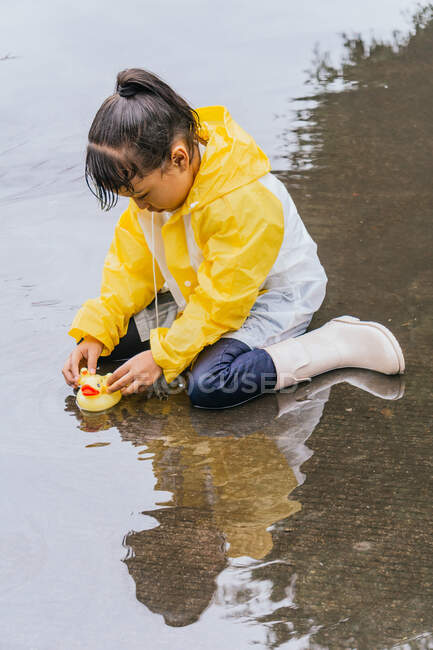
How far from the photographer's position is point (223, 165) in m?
2.12

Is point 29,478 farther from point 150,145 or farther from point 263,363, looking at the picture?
point 150,145

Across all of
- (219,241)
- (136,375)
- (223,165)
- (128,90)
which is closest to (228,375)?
(136,375)

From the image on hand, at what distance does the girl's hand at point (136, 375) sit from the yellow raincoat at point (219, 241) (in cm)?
3

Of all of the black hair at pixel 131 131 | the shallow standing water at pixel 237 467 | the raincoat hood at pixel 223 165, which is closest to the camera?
the shallow standing water at pixel 237 467

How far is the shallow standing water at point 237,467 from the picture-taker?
1.56 metres

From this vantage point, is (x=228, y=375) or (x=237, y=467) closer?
(x=237, y=467)

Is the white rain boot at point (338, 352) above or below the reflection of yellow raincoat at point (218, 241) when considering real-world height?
below

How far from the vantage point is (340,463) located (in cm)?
194

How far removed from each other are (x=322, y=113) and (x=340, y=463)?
2.66 meters

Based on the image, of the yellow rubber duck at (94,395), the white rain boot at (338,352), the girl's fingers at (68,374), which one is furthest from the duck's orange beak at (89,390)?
the white rain boot at (338,352)

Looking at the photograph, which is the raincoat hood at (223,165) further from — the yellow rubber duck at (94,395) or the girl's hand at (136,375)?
the yellow rubber duck at (94,395)

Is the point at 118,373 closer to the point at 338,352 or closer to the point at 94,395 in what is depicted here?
the point at 94,395

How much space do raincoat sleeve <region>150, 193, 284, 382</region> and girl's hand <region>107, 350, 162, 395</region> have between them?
0.09ft

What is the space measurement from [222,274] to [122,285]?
0.46 m
